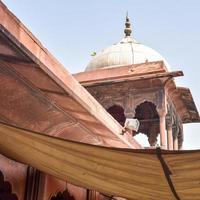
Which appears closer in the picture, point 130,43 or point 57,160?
point 57,160

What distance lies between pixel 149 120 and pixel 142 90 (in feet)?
5.76

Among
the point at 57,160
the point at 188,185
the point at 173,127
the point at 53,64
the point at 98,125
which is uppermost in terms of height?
the point at 173,127

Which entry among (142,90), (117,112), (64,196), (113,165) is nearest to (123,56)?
(117,112)

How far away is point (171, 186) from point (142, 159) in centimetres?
48

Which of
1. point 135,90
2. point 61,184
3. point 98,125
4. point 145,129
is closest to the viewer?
point 98,125

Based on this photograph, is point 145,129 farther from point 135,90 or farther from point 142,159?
point 142,159

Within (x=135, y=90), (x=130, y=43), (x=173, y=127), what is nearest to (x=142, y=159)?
(x=135, y=90)

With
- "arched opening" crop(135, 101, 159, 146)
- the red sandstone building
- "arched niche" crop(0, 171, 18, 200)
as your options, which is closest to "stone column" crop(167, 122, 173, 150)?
"arched opening" crop(135, 101, 159, 146)

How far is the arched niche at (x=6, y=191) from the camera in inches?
147

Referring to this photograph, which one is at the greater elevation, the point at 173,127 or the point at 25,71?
the point at 173,127

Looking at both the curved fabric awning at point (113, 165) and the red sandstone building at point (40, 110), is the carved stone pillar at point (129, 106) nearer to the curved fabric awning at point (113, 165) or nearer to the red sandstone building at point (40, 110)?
the red sandstone building at point (40, 110)

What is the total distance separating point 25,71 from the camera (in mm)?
3020

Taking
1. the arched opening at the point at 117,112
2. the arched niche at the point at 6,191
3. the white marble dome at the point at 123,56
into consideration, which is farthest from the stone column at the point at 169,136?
the arched niche at the point at 6,191

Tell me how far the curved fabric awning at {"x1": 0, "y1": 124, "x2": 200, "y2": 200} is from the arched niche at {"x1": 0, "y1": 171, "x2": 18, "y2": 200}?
1.34 ft
